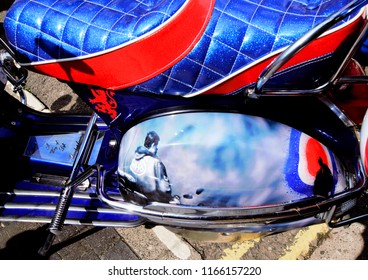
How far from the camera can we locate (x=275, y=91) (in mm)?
1497

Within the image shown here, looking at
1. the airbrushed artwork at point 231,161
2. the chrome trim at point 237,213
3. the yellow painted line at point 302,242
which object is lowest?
the yellow painted line at point 302,242

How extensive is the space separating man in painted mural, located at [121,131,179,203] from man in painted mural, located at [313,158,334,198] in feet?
1.72

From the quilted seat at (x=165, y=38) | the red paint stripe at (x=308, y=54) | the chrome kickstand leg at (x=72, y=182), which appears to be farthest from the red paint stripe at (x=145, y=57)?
the chrome kickstand leg at (x=72, y=182)

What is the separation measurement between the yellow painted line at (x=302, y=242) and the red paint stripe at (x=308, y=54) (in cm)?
110

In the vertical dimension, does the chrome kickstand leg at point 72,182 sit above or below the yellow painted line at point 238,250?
above

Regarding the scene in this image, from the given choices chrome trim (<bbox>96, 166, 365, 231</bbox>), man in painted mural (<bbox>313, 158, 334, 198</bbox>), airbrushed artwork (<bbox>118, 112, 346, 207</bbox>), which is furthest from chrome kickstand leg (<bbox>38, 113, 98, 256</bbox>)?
man in painted mural (<bbox>313, 158, 334, 198</bbox>)

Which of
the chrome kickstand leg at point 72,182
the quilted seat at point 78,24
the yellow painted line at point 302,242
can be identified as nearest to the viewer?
the quilted seat at point 78,24

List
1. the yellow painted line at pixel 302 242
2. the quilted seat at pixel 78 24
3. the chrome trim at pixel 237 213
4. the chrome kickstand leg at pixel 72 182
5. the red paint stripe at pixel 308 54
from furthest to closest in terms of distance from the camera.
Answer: the yellow painted line at pixel 302 242 → the chrome kickstand leg at pixel 72 182 → the chrome trim at pixel 237 213 → the quilted seat at pixel 78 24 → the red paint stripe at pixel 308 54

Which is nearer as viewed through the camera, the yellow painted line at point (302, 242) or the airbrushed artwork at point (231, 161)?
the airbrushed artwork at point (231, 161)

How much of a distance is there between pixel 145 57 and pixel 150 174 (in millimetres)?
443

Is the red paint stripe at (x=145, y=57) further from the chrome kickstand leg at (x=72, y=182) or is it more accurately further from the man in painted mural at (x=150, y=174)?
the chrome kickstand leg at (x=72, y=182)

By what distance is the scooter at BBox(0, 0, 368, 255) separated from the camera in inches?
57.0

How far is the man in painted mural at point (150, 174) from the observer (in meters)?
1.64
